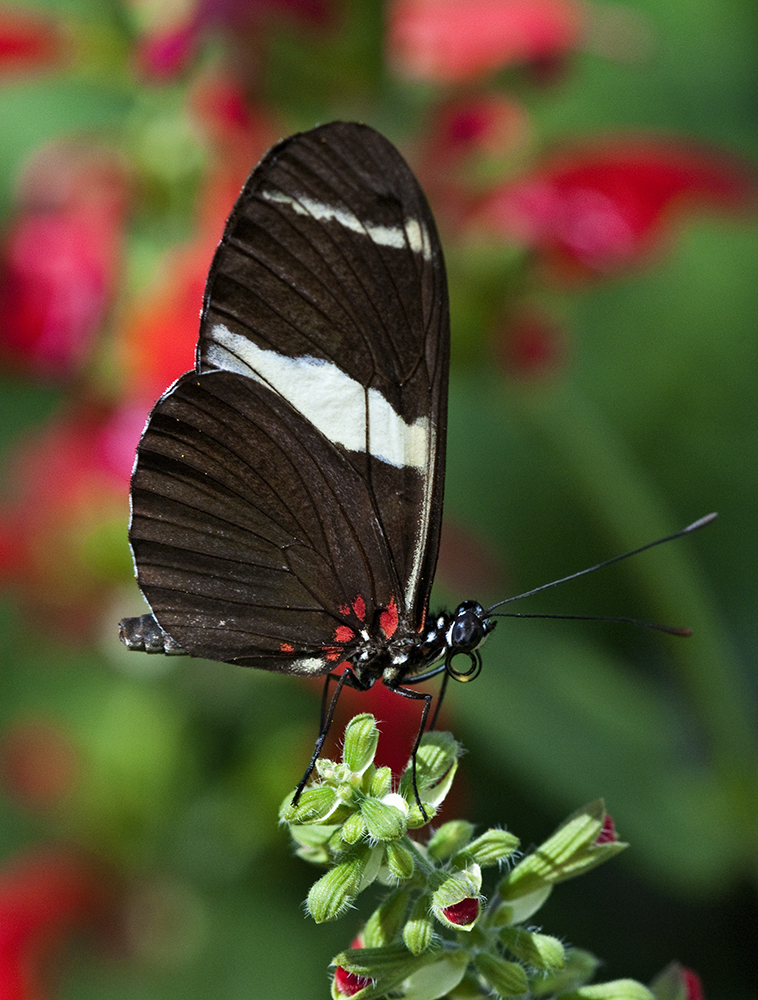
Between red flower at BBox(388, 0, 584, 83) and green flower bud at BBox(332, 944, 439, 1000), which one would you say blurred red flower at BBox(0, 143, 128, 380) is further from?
green flower bud at BBox(332, 944, 439, 1000)

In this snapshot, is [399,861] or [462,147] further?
[462,147]

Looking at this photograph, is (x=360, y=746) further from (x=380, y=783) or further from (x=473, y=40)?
(x=473, y=40)

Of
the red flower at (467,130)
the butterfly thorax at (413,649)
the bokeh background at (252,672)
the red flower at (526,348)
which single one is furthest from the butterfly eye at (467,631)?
the red flower at (467,130)

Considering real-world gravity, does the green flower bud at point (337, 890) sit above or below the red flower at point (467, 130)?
below

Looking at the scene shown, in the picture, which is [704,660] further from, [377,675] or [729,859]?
[377,675]

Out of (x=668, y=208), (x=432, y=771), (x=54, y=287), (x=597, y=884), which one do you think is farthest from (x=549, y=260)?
(x=432, y=771)

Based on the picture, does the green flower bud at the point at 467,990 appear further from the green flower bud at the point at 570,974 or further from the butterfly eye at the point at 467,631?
the butterfly eye at the point at 467,631

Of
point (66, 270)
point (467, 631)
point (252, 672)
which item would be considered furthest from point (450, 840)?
point (66, 270)

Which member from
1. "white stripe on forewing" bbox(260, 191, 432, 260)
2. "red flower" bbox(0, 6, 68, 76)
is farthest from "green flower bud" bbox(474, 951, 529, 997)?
"red flower" bbox(0, 6, 68, 76)
